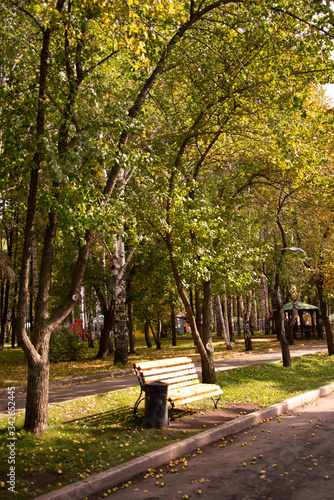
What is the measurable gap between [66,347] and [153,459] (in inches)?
609

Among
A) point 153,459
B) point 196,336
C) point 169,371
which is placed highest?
point 196,336

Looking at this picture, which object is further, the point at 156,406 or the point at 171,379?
the point at 171,379

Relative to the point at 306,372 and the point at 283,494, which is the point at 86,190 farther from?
the point at 306,372

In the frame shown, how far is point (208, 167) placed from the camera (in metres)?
14.5

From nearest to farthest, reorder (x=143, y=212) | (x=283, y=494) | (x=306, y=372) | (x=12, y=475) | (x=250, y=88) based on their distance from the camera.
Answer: (x=283, y=494) < (x=12, y=475) < (x=250, y=88) < (x=143, y=212) < (x=306, y=372)

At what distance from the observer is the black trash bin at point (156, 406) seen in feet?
24.0

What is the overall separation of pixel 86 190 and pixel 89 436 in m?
3.91

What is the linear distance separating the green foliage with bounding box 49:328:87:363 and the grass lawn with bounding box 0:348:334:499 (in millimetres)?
10160

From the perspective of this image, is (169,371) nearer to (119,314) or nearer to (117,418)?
(117,418)

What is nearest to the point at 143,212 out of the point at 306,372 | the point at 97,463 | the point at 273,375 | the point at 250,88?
the point at 250,88

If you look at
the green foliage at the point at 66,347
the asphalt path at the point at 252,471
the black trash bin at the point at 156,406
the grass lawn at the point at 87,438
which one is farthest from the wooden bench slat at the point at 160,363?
the green foliage at the point at 66,347

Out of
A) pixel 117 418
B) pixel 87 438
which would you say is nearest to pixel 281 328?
pixel 117 418

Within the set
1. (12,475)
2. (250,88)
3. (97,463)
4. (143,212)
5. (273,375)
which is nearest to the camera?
(12,475)

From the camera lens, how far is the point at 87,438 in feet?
22.0
